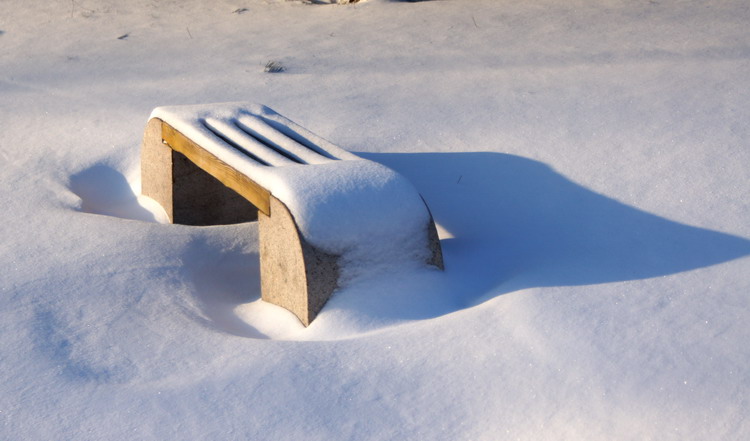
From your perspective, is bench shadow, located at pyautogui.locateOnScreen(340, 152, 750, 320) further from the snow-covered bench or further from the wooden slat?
the wooden slat

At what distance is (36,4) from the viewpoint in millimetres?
5344

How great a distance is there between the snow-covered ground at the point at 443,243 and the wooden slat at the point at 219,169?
0.90ft

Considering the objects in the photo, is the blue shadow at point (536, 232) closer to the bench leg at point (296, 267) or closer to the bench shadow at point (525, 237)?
the bench shadow at point (525, 237)

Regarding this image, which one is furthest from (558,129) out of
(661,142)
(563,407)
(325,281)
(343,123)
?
(563,407)

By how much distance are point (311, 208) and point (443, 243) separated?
56cm

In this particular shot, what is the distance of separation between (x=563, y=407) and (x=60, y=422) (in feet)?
3.79

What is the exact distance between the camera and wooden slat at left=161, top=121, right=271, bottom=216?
2.57m

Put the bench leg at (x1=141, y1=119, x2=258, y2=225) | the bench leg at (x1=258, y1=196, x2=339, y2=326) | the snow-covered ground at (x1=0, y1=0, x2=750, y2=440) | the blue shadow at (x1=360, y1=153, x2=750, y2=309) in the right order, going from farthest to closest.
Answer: the bench leg at (x1=141, y1=119, x2=258, y2=225)
the blue shadow at (x1=360, y1=153, x2=750, y2=309)
the bench leg at (x1=258, y1=196, x2=339, y2=326)
the snow-covered ground at (x1=0, y1=0, x2=750, y2=440)

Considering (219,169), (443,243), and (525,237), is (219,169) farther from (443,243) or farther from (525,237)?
(525,237)

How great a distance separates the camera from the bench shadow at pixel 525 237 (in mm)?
2516

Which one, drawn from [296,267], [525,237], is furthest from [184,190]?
[525,237]

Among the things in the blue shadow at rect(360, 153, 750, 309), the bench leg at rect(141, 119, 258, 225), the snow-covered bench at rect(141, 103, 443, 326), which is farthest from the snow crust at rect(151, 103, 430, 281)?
the bench leg at rect(141, 119, 258, 225)

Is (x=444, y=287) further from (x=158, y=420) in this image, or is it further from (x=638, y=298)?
(x=158, y=420)

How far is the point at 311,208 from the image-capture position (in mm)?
2430
